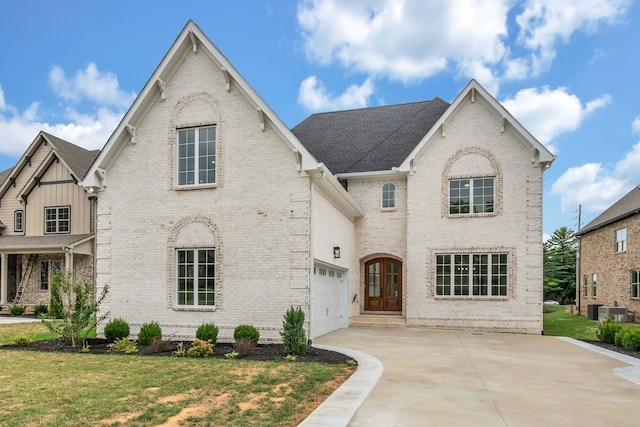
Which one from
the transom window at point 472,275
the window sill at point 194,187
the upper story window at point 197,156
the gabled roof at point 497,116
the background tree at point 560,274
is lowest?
the background tree at point 560,274

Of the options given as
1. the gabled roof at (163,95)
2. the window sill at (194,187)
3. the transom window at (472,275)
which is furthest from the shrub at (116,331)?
the transom window at (472,275)

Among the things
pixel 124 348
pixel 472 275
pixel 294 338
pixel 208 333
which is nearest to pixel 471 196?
pixel 472 275

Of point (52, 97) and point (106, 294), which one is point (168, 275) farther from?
point (52, 97)

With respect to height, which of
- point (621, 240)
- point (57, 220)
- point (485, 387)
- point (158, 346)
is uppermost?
point (57, 220)

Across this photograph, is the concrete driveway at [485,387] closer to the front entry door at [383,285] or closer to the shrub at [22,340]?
the front entry door at [383,285]

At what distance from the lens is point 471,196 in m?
16.5

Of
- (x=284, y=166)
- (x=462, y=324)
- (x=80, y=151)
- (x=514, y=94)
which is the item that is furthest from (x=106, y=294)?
(x=514, y=94)

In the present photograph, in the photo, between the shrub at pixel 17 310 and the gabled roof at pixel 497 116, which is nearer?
the gabled roof at pixel 497 116

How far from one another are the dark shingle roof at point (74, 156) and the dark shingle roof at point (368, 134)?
12.3 metres

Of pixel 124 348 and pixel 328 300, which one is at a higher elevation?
pixel 328 300

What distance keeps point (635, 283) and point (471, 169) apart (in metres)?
11.0

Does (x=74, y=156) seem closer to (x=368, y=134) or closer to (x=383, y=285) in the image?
(x=368, y=134)

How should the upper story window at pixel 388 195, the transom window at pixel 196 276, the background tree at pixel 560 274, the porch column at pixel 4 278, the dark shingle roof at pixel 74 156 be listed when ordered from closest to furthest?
1. the transom window at pixel 196 276
2. the upper story window at pixel 388 195
3. the porch column at pixel 4 278
4. the dark shingle roof at pixel 74 156
5. the background tree at pixel 560 274

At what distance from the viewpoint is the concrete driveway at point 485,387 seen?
5422 mm
